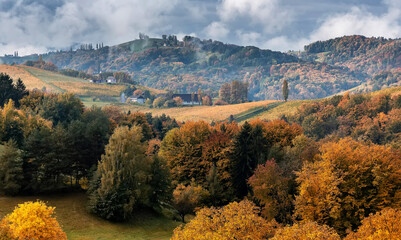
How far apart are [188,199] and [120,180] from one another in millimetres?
14735

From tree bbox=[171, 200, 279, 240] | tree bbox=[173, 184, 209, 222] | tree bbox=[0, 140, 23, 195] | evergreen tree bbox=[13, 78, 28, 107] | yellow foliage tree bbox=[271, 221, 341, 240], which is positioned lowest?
tree bbox=[173, 184, 209, 222]

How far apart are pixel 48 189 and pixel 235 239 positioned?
39.2 meters

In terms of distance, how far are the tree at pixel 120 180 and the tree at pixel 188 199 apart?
6.10 m

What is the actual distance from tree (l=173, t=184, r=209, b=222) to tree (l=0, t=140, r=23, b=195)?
1070 inches

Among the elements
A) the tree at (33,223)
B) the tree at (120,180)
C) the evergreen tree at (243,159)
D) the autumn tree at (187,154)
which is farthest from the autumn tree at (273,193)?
the tree at (33,223)

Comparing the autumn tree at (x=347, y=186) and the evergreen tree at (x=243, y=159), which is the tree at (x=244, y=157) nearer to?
the evergreen tree at (x=243, y=159)

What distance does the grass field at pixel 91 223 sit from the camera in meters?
49.0

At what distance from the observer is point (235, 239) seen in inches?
1423

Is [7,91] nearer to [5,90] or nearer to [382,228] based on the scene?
[5,90]

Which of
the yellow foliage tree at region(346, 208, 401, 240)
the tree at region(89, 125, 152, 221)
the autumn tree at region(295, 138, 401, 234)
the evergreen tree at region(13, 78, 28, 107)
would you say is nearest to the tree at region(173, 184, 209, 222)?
the tree at region(89, 125, 152, 221)

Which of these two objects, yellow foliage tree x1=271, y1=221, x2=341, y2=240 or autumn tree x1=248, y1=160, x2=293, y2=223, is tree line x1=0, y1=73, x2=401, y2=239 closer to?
autumn tree x1=248, y1=160, x2=293, y2=223

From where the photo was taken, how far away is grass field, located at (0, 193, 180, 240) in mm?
48969

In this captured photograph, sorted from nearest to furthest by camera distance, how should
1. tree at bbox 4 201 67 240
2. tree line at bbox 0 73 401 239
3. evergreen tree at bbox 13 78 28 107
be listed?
tree at bbox 4 201 67 240, tree line at bbox 0 73 401 239, evergreen tree at bbox 13 78 28 107

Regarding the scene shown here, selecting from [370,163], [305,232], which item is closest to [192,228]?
[305,232]
